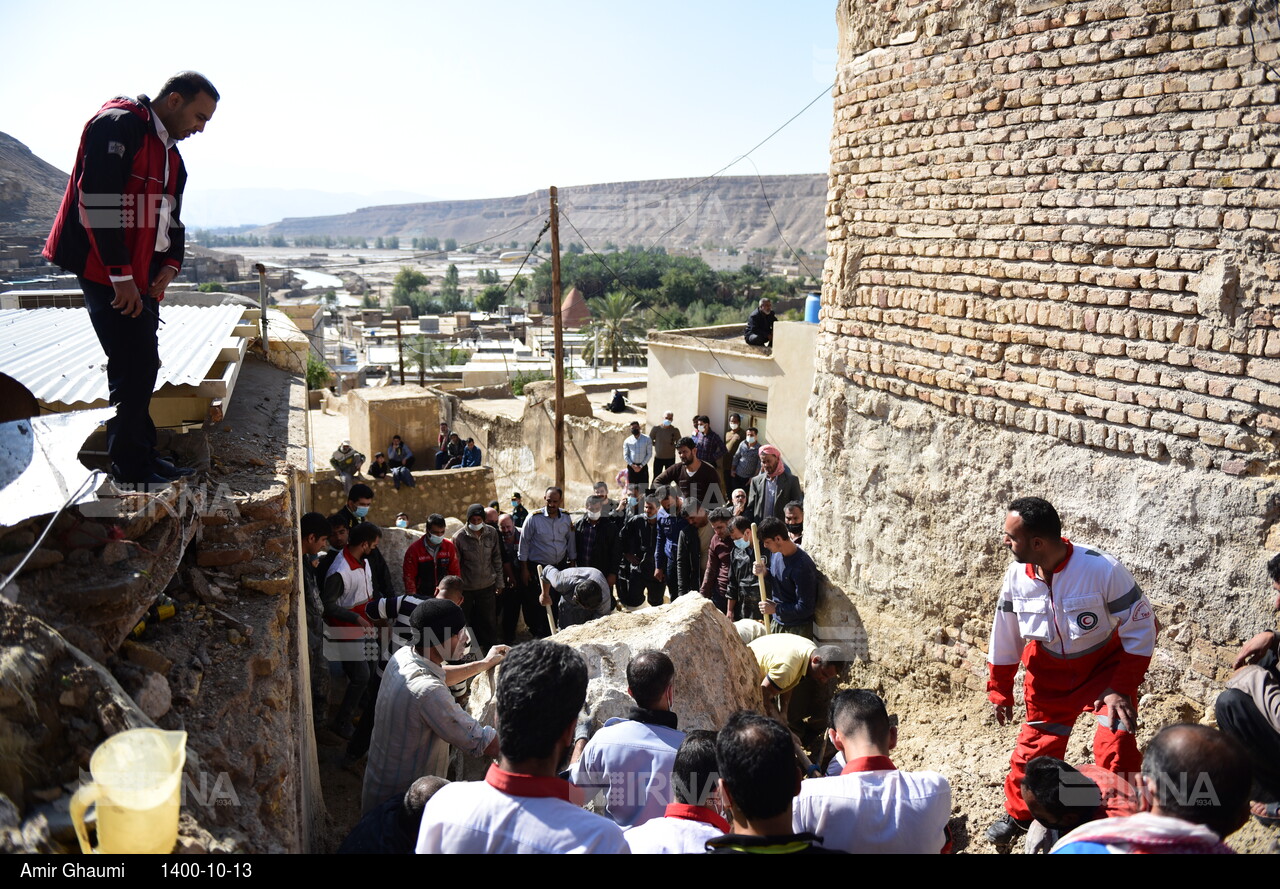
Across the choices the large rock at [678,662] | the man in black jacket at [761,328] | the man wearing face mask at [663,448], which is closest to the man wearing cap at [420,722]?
the large rock at [678,662]

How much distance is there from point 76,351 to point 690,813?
421 cm

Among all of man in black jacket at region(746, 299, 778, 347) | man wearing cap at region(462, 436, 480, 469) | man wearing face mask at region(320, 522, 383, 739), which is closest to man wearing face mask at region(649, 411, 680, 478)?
man in black jacket at region(746, 299, 778, 347)

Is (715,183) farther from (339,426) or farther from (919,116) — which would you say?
(919,116)

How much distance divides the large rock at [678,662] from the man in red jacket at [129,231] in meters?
2.27

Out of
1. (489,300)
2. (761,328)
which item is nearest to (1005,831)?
(761,328)

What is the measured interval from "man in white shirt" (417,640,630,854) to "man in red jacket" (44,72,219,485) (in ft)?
6.56

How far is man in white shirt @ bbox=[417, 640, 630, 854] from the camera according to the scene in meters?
2.24

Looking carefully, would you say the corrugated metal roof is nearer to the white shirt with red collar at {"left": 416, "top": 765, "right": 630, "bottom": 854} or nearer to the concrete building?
the white shirt with red collar at {"left": 416, "top": 765, "right": 630, "bottom": 854}

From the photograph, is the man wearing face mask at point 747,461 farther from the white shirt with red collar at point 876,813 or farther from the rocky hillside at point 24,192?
the rocky hillside at point 24,192

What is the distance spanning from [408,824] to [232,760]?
61 centimetres

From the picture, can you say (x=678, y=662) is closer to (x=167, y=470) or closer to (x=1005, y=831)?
(x=1005, y=831)

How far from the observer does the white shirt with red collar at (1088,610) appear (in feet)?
12.8

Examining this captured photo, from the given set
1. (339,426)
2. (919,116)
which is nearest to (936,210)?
(919,116)

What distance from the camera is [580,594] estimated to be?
628 cm
